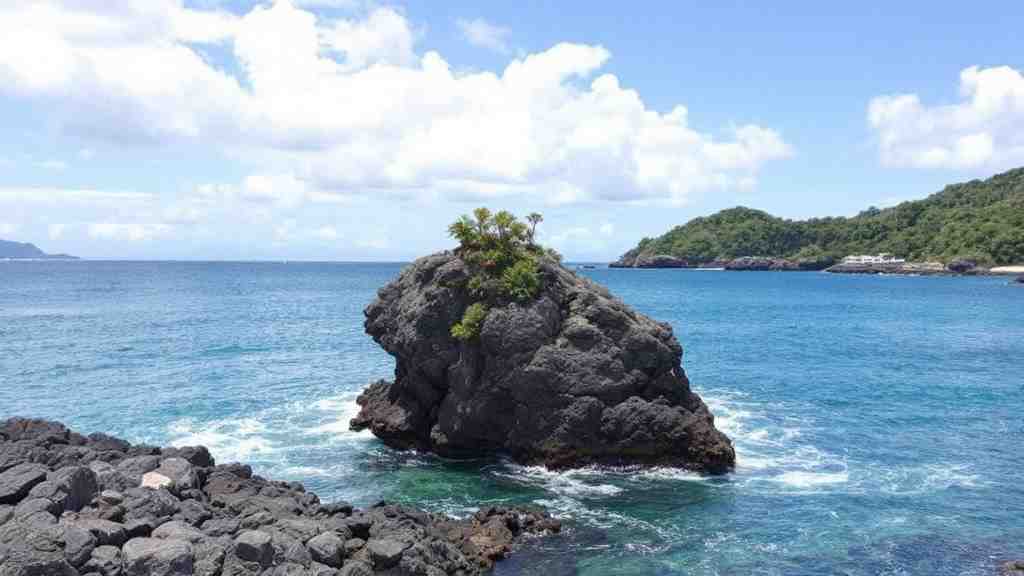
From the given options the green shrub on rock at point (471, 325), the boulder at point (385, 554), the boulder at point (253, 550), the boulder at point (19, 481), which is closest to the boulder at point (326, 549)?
the boulder at point (385, 554)

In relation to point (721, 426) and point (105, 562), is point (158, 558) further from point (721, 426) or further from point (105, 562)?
point (721, 426)

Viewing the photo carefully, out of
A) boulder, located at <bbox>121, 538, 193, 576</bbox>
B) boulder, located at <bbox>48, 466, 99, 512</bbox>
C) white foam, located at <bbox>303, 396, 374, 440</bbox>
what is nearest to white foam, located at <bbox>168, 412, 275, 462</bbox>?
white foam, located at <bbox>303, 396, 374, 440</bbox>

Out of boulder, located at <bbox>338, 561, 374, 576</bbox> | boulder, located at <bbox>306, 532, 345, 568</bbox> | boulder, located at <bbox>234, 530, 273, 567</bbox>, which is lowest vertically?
boulder, located at <bbox>338, 561, 374, 576</bbox>

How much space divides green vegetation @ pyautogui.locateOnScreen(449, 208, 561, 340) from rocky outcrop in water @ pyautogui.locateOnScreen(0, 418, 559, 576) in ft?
40.5

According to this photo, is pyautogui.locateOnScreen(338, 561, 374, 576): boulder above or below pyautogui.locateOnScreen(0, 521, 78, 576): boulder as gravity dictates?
below

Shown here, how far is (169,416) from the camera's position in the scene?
45312 millimetres

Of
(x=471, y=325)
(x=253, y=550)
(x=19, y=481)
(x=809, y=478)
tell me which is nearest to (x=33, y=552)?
(x=253, y=550)

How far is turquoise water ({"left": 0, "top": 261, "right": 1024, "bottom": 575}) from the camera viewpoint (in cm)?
2753

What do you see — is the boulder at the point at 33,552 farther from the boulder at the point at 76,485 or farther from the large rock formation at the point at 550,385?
the large rock formation at the point at 550,385

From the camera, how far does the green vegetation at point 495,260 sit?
126 feet

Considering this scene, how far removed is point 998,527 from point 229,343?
66.1 metres

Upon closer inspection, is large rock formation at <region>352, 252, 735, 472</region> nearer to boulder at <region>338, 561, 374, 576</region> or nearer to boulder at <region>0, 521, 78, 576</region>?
boulder at <region>338, 561, 374, 576</region>

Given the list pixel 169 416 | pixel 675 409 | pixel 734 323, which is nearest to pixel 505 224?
pixel 675 409

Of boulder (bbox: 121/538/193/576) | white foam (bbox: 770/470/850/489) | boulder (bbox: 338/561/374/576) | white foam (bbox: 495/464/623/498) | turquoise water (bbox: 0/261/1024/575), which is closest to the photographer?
boulder (bbox: 121/538/193/576)
